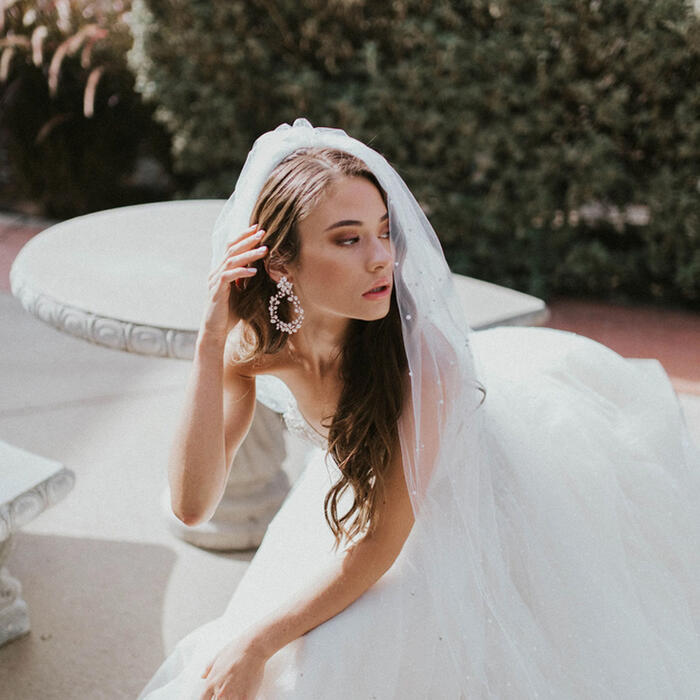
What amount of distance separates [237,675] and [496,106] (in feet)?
12.7

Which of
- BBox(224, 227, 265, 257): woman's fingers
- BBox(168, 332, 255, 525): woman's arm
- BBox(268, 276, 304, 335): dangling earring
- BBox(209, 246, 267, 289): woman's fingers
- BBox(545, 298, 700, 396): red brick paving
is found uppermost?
BBox(224, 227, 265, 257): woman's fingers

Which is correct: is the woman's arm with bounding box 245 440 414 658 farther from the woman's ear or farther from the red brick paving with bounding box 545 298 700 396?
the red brick paving with bounding box 545 298 700 396

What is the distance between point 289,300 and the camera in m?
1.69

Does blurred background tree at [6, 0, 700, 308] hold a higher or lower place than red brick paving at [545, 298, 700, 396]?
higher

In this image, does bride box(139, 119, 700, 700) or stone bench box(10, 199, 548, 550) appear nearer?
bride box(139, 119, 700, 700)

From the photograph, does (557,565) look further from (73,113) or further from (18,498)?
(73,113)

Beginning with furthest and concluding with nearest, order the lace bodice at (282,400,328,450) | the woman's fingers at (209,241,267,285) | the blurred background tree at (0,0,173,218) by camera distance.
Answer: the blurred background tree at (0,0,173,218), the lace bodice at (282,400,328,450), the woman's fingers at (209,241,267,285)

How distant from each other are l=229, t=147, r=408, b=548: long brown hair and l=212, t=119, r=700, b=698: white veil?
39 millimetres

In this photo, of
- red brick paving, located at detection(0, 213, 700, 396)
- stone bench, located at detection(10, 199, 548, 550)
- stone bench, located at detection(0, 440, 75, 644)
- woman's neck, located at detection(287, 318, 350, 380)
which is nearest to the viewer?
woman's neck, located at detection(287, 318, 350, 380)

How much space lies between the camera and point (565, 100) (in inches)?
186

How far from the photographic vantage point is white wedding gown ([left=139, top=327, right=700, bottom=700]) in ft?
5.29

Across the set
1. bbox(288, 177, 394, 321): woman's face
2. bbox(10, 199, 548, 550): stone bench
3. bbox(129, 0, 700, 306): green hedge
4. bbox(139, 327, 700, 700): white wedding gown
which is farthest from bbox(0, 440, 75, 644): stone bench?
bbox(129, 0, 700, 306): green hedge

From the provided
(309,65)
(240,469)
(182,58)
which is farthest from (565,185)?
(240,469)

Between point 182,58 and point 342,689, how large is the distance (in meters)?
4.64
